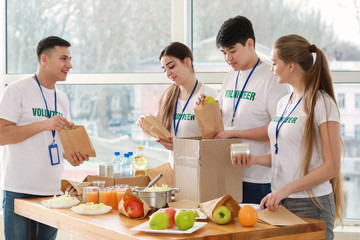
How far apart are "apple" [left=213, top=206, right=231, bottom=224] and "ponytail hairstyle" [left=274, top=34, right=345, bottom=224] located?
0.41 m

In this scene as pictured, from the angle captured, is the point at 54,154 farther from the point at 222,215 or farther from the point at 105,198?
the point at 222,215

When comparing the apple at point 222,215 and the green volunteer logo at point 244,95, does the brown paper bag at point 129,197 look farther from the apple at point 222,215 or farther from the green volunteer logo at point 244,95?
the green volunteer logo at point 244,95

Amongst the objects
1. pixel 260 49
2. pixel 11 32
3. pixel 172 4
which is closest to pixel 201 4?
pixel 172 4

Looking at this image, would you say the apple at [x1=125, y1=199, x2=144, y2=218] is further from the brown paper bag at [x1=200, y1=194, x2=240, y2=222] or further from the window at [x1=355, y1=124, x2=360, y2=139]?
the window at [x1=355, y1=124, x2=360, y2=139]

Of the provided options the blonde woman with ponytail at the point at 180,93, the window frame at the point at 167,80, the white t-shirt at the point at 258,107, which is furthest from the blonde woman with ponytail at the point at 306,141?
the window frame at the point at 167,80

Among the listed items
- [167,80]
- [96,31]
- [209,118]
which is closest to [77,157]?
[209,118]

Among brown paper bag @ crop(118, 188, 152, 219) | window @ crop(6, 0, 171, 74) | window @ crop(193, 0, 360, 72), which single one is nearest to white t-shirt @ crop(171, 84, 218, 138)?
brown paper bag @ crop(118, 188, 152, 219)

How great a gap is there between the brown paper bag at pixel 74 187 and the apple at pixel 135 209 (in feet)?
1.62

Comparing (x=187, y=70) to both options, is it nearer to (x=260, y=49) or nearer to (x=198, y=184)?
(x=198, y=184)

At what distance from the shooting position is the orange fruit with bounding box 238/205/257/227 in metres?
2.15

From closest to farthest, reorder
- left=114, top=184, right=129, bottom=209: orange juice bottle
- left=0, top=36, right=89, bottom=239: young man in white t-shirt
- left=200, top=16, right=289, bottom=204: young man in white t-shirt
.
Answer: left=114, top=184, right=129, bottom=209: orange juice bottle, left=200, top=16, right=289, bottom=204: young man in white t-shirt, left=0, top=36, right=89, bottom=239: young man in white t-shirt

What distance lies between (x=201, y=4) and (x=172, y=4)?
248 millimetres

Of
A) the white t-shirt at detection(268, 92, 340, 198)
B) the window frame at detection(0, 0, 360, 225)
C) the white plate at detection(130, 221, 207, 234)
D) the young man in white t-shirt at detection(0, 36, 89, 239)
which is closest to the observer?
the white plate at detection(130, 221, 207, 234)

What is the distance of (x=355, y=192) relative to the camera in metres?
4.19
